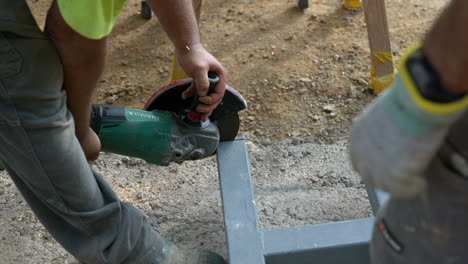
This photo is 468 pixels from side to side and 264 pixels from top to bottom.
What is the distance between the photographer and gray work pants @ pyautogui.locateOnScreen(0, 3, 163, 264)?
1.33m

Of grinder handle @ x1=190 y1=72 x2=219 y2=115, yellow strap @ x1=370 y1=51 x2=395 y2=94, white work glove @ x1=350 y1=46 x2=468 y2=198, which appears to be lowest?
yellow strap @ x1=370 y1=51 x2=395 y2=94

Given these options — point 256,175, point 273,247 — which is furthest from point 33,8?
point 273,247

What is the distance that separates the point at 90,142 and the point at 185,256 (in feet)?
1.29

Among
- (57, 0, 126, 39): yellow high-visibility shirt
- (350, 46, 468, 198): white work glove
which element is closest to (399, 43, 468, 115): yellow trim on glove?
(350, 46, 468, 198): white work glove

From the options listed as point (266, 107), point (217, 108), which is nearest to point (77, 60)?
point (217, 108)

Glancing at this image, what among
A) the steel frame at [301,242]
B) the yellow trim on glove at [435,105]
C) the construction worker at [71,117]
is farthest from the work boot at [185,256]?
the yellow trim on glove at [435,105]

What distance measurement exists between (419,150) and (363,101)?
6.16ft

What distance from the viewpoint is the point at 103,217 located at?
155 centimetres

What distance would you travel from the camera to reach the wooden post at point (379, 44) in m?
2.44

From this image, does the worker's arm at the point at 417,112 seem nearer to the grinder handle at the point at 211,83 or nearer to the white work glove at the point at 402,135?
the white work glove at the point at 402,135

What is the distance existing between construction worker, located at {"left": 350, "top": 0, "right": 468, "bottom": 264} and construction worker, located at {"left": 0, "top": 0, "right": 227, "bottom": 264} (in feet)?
2.20

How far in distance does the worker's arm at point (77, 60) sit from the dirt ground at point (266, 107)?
597 millimetres

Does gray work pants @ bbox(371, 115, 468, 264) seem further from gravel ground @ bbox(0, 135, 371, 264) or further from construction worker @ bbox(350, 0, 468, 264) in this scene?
gravel ground @ bbox(0, 135, 371, 264)

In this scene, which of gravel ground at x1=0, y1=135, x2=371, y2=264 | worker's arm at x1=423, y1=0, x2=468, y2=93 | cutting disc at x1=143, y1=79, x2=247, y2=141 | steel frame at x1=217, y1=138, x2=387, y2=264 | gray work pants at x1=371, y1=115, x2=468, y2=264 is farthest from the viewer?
gravel ground at x1=0, y1=135, x2=371, y2=264
